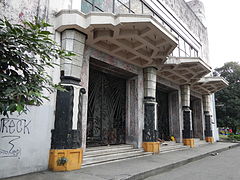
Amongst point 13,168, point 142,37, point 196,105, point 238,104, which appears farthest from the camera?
point 238,104

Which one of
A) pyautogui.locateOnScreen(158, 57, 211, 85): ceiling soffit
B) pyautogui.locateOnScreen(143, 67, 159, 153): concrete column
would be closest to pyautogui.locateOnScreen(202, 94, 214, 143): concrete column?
pyautogui.locateOnScreen(158, 57, 211, 85): ceiling soffit

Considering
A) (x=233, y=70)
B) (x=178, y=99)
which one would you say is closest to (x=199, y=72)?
(x=178, y=99)

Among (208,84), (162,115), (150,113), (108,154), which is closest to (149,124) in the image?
(150,113)

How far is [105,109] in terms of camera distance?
8.80 m

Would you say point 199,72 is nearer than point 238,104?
Yes

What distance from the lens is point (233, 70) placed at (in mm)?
27062

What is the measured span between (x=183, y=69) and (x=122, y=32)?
573cm

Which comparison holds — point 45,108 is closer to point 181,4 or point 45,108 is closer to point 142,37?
point 142,37

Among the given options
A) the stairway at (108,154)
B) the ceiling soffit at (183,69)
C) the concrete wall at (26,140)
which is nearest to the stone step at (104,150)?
the stairway at (108,154)

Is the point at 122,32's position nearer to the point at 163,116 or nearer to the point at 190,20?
the point at 163,116

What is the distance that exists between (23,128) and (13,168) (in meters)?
1.00

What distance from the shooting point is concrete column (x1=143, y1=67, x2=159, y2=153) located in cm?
880

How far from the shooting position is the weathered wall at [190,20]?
42.7 feet

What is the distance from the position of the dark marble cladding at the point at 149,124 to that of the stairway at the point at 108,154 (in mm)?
682
